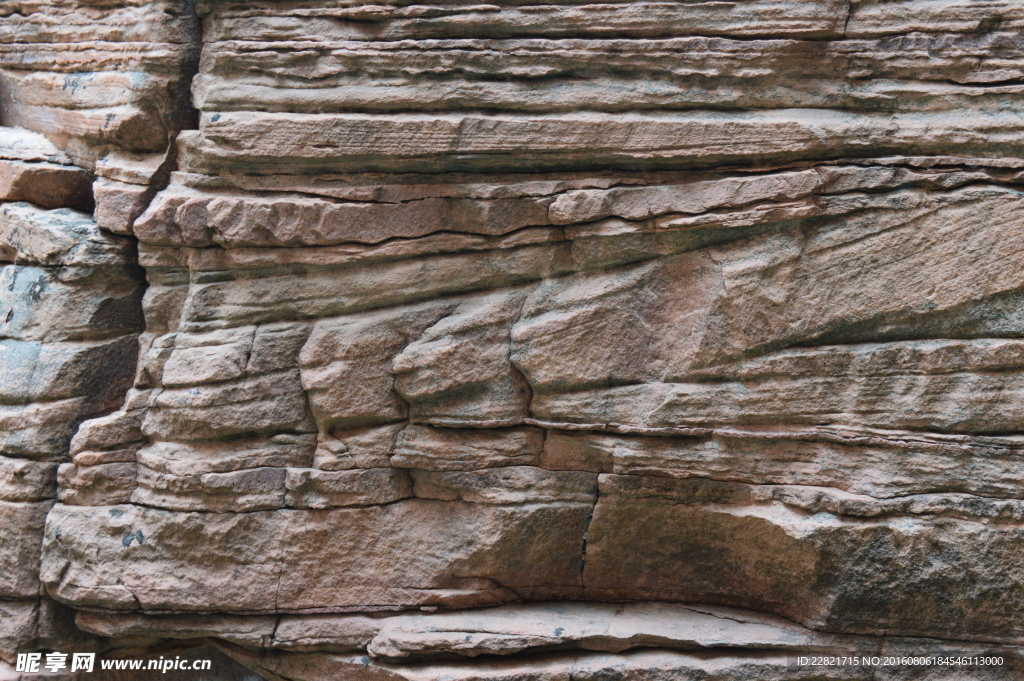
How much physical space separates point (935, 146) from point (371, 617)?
4022 mm

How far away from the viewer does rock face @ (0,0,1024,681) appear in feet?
14.5

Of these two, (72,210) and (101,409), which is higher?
(72,210)

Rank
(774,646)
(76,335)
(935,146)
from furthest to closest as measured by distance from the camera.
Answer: (76,335)
(774,646)
(935,146)

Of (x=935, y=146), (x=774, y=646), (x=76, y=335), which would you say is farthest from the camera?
(x=76, y=335)

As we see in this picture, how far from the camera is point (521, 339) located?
15.6ft

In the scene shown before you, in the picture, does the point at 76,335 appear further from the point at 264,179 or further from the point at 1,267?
the point at 264,179

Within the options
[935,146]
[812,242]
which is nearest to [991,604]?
[812,242]

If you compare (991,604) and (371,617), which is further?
(371,617)

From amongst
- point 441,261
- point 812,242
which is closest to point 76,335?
point 441,261

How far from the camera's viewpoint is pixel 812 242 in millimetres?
4504

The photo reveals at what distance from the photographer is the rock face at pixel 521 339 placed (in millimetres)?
4414

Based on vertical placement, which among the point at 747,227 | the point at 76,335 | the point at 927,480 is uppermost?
the point at 747,227

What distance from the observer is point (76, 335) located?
5.04 metres

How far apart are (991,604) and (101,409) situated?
5.11 meters
